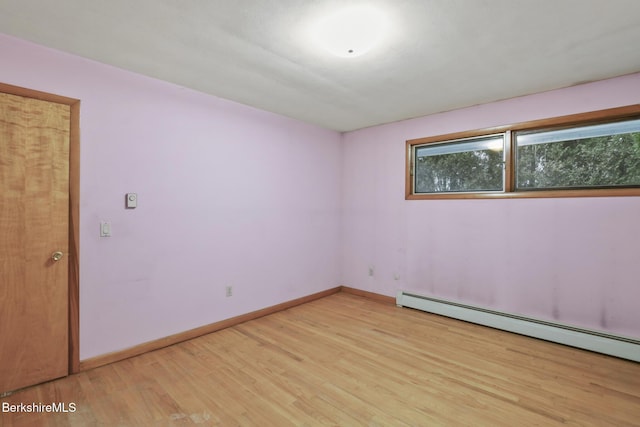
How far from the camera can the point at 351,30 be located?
1.93 meters

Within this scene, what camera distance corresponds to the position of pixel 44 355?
7.18ft

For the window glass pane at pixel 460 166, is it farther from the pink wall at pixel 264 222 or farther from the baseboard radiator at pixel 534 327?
the baseboard radiator at pixel 534 327

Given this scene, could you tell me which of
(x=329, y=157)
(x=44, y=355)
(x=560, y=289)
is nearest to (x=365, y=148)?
(x=329, y=157)

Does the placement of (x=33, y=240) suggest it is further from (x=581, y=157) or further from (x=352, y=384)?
(x=581, y=157)

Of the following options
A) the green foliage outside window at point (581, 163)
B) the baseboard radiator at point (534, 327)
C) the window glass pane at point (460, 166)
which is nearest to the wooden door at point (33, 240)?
the baseboard radiator at point (534, 327)

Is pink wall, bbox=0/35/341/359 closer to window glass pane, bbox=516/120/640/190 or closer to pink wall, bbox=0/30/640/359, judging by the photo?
pink wall, bbox=0/30/640/359

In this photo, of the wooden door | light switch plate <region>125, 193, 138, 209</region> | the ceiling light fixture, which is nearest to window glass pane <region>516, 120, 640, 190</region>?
the ceiling light fixture

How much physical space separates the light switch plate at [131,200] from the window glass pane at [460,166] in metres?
3.27

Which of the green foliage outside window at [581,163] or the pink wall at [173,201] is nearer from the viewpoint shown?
the pink wall at [173,201]

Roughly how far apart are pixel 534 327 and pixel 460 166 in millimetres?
1920

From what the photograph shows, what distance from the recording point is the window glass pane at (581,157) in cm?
270

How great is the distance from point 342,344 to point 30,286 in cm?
254

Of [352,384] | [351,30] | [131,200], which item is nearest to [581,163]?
[351,30]

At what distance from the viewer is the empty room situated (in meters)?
1.92
